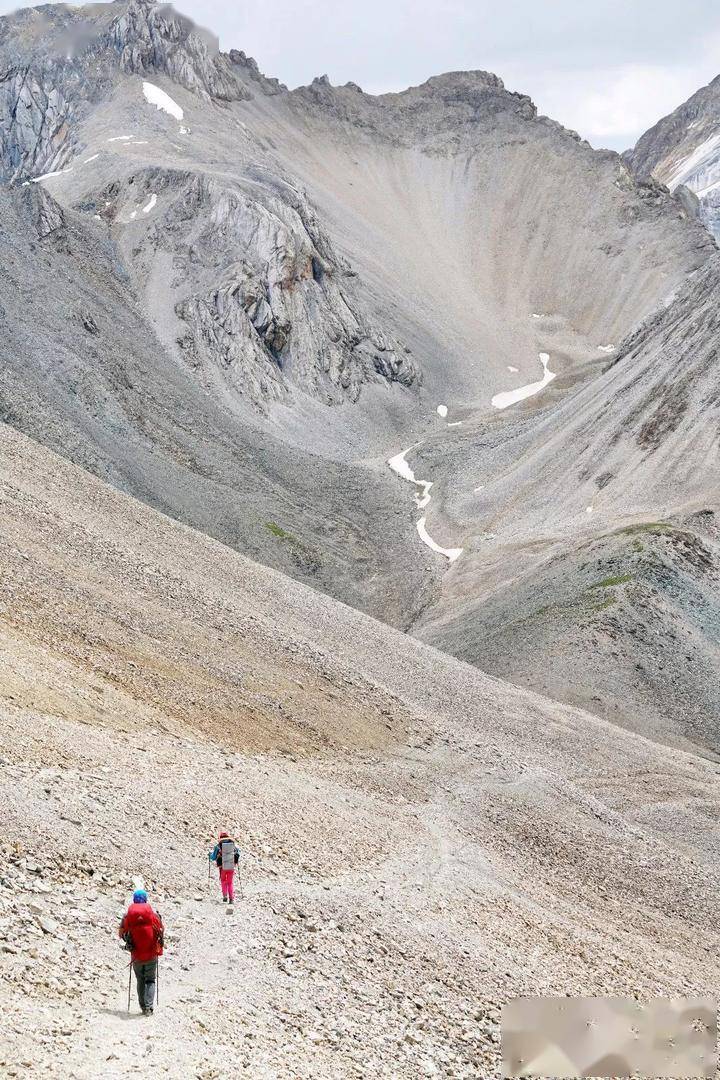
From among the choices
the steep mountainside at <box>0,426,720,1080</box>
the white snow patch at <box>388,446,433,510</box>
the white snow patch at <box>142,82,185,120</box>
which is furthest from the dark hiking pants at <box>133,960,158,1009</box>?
the white snow patch at <box>142,82,185,120</box>

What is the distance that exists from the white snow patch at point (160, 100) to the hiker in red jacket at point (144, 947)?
14656cm

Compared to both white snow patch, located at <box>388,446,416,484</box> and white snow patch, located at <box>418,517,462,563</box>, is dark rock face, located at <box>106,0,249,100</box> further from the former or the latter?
white snow patch, located at <box>418,517,462,563</box>

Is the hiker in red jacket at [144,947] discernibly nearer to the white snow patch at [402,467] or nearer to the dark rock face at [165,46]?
the white snow patch at [402,467]

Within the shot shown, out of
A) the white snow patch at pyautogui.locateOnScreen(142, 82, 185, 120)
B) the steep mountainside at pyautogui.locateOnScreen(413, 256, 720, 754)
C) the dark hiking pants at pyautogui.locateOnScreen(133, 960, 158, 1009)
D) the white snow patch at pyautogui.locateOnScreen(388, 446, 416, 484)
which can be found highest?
the white snow patch at pyautogui.locateOnScreen(142, 82, 185, 120)

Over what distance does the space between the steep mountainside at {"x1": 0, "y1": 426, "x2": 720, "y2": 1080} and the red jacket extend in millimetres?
675

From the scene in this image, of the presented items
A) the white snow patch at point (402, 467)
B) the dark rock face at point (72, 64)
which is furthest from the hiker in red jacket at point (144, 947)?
the dark rock face at point (72, 64)

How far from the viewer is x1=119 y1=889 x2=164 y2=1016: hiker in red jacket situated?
15.4 meters

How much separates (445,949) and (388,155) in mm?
169172

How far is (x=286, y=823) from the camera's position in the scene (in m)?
24.8

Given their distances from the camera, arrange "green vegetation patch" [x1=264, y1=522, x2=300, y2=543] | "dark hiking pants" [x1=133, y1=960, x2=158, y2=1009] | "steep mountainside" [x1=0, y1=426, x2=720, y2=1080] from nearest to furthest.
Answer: "dark hiking pants" [x1=133, y1=960, x2=158, y2=1009]
"steep mountainside" [x1=0, y1=426, x2=720, y2=1080]
"green vegetation patch" [x1=264, y1=522, x2=300, y2=543]

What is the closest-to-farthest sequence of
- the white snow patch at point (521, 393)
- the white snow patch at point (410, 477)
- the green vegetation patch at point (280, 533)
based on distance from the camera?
the green vegetation patch at point (280, 533) → the white snow patch at point (410, 477) → the white snow patch at point (521, 393)

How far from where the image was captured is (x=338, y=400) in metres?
118

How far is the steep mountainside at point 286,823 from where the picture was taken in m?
16.5

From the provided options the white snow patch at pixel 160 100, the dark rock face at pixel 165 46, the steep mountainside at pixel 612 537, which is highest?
the dark rock face at pixel 165 46
